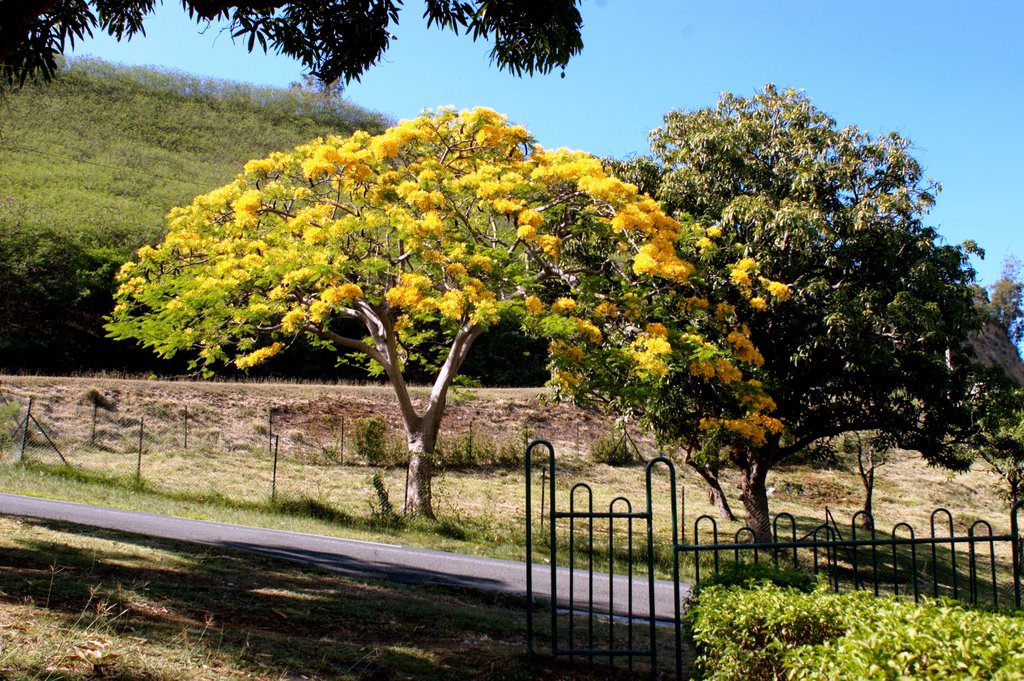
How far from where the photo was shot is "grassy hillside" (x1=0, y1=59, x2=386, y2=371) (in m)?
28.1

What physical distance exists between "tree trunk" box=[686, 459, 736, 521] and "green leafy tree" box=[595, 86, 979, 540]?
1379 millimetres

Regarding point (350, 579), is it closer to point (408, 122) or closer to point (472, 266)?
point (472, 266)

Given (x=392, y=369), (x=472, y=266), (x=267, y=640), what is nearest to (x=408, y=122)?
(x=472, y=266)

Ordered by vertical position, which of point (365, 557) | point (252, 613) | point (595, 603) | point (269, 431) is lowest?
point (595, 603)

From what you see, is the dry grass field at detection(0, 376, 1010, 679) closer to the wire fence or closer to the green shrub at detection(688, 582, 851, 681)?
the wire fence

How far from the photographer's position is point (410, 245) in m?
14.1

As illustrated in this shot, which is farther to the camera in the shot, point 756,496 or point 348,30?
point 756,496

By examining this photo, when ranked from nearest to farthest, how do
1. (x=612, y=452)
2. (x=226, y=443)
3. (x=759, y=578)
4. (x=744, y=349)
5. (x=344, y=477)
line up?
1. (x=759, y=578)
2. (x=744, y=349)
3. (x=344, y=477)
4. (x=226, y=443)
5. (x=612, y=452)

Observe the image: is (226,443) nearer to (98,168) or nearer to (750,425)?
(750,425)

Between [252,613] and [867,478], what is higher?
[252,613]

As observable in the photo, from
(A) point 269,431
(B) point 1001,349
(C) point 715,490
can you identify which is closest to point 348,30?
(C) point 715,490

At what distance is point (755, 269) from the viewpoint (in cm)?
1434

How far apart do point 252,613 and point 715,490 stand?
53.7 ft

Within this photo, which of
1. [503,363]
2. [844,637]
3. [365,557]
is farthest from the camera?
[503,363]
